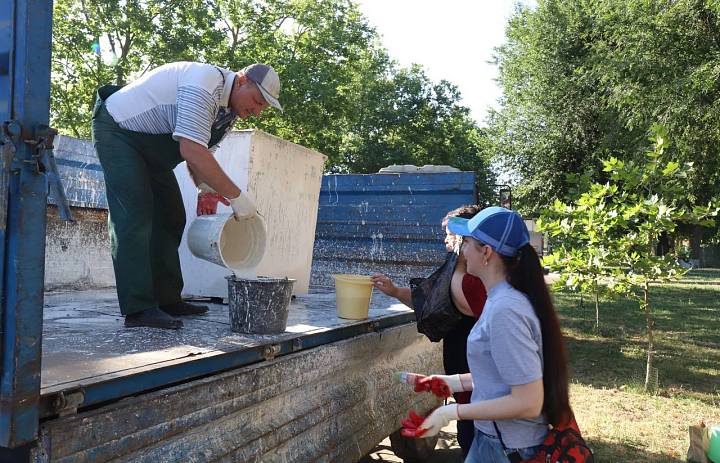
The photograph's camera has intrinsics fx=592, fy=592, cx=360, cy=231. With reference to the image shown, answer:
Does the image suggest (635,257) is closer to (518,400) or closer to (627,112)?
(518,400)

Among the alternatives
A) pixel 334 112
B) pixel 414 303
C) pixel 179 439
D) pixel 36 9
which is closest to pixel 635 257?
pixel 414 303

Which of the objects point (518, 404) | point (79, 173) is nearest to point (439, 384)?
point (518, 404)

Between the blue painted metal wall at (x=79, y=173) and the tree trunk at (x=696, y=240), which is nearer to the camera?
the blue painted metal wall at (x=79, y=173)

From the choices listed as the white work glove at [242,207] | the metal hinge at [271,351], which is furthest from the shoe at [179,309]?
the metal hinge at [271,351]

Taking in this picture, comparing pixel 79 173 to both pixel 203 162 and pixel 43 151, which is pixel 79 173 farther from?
pixel 43 151

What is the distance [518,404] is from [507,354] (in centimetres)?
17

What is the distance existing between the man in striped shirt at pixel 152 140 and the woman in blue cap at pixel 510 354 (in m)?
1.34

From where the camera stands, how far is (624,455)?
4547 millimetres

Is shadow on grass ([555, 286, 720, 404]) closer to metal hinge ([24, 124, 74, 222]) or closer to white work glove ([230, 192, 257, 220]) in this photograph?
white work glove ([230, 192, 257, 220])

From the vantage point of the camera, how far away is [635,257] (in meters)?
6.25

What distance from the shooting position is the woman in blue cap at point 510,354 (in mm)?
1971

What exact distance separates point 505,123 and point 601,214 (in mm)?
15788

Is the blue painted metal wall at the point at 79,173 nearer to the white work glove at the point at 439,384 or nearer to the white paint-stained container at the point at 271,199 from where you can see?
the white paint-stained container at the point at 271,199

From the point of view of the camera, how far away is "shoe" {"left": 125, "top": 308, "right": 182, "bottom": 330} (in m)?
2.81
